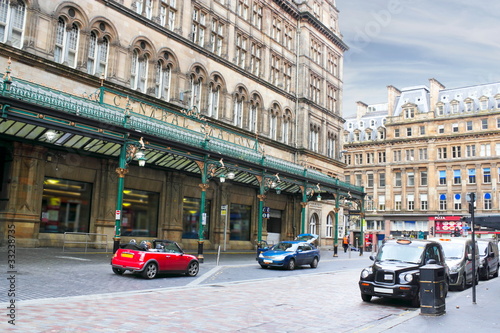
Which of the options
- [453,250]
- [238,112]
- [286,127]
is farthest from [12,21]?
[286,127]

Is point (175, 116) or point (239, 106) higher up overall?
point (239, 106)

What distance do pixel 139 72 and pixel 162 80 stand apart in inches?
78.7

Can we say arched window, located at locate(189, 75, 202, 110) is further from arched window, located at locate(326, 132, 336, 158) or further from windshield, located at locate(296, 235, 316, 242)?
arched window, located at locate(326, 132, 336, 158)

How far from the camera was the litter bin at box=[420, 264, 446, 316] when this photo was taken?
11.6 metres

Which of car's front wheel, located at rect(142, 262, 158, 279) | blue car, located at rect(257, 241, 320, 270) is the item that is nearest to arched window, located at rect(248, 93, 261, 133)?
blue car, located at rect(257, 241, 320, 270)

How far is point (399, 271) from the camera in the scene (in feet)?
44.1

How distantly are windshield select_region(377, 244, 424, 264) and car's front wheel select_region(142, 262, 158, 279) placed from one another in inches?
299

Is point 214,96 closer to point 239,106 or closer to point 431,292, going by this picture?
point 239,106

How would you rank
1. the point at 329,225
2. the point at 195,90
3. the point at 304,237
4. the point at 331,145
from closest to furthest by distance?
1. the point at 195,90
2. the point at 304,237
3. the point at 329,225
4. the point at 331,145

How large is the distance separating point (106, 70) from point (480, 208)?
63.2 meters

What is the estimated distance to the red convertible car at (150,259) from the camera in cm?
1623

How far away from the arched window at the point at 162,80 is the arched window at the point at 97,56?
4061mm

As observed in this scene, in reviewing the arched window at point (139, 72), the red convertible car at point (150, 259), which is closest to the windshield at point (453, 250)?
the red convertible car at point (150, 259)

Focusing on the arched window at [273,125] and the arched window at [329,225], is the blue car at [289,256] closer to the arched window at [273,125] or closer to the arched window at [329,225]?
the arched window at [273,125]
